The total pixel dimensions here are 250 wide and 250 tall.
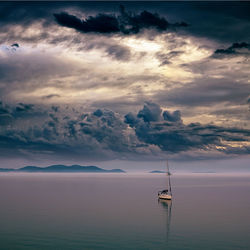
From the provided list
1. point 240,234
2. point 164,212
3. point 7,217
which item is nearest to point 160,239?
point 240,234

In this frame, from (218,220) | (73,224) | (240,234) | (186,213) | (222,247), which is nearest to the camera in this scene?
(222,247)

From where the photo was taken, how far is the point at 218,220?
3157 inches

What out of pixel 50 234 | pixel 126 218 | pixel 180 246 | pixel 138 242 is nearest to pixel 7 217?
pixel 50 234

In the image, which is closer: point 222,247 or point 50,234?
point 222,247

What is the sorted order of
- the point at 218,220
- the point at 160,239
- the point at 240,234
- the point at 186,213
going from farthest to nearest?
the point at 186,213, the point at 218,220, the point at 240,234, the point at 160,239

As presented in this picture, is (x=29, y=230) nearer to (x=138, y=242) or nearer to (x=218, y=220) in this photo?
(x=138, y=242)

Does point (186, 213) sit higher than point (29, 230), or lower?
higher

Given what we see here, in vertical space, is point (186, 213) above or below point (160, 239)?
above

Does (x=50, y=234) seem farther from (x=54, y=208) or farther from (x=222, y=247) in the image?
(x=54, y=208)

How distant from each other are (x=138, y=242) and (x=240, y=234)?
856 inches

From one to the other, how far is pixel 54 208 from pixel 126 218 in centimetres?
2858

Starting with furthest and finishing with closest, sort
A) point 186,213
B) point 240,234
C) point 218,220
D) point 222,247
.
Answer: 1. point 186,213
2. point 218,220
3. point 240,234
4. point 222,247

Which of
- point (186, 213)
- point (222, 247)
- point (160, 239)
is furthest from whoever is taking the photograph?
point (186, 213)

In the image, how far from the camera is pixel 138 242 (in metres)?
57.0
